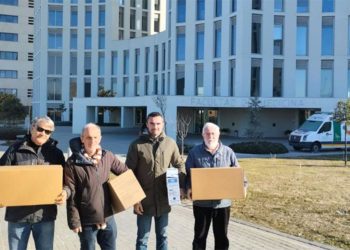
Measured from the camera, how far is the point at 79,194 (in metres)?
5.08

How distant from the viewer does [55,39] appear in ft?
214

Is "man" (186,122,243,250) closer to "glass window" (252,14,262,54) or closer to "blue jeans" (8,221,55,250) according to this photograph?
"blue jeans" (8,221,55,250)

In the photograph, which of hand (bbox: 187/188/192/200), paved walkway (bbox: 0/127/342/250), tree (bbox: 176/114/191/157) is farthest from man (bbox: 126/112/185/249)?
tree (bbox: 176/114/191/157)

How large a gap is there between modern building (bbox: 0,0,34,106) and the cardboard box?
8519 cm

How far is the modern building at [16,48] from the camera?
8725 centimetres

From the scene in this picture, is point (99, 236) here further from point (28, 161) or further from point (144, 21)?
point (144, 21)

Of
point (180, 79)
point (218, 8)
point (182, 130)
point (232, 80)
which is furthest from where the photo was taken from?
point (180, 79)

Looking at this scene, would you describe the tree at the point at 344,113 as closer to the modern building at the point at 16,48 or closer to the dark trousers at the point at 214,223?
the dark trousers at the point at 214,223

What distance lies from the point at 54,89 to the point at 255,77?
34.4 m

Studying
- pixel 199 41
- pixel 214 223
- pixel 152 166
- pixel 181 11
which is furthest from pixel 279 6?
pixel 152 166

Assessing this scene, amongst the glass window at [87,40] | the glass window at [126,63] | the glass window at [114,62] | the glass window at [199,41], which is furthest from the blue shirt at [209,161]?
the glass window at [87,40]

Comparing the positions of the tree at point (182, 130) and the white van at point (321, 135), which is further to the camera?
the white van at point (321, 135)

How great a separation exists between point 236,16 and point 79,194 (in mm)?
35687

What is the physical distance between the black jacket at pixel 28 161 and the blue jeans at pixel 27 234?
6 cm
